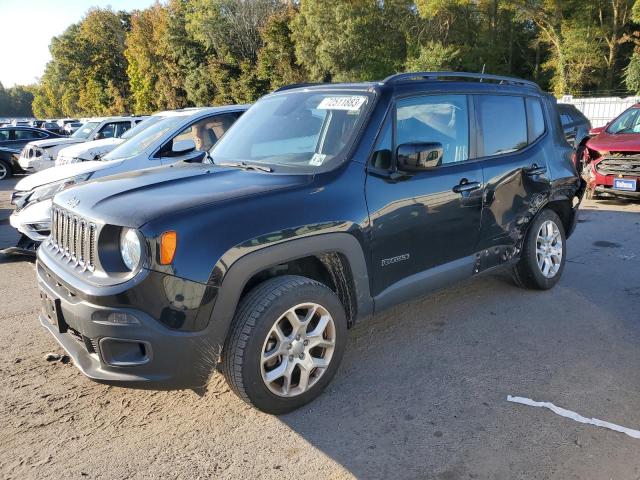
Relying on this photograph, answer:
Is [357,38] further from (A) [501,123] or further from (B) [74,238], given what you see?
(B) [74,238]

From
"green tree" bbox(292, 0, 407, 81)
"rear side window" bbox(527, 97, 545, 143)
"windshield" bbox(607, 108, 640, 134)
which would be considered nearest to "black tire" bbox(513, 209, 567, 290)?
"rear side window" bbox(527, 97, 545, 143)

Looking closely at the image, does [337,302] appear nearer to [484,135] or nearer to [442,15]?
[484,135]

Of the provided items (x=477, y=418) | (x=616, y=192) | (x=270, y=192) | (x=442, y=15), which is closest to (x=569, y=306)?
(x=477, y=418)

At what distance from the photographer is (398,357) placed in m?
3.66

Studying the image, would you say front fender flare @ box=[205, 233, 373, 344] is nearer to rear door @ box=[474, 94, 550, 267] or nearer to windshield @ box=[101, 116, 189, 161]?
rear door @ box=[474, 94, 550, 267]

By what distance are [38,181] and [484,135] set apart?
19.3 ft

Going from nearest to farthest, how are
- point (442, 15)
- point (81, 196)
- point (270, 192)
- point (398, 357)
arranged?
1. point (270, 192)
2. point (81, 196)
3. point (398, 357)
4. point (442, 15)

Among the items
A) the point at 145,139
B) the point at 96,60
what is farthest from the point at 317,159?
the point at 96,60

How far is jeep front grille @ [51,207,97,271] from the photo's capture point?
8.87ft

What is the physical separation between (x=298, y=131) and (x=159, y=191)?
114 centimetres

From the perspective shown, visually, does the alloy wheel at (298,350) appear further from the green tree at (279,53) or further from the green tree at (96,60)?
the green tree at (96,60)

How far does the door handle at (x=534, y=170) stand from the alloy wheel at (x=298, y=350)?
7.95 ft

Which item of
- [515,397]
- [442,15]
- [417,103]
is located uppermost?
[442,15]

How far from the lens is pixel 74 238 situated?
9.43 feet
